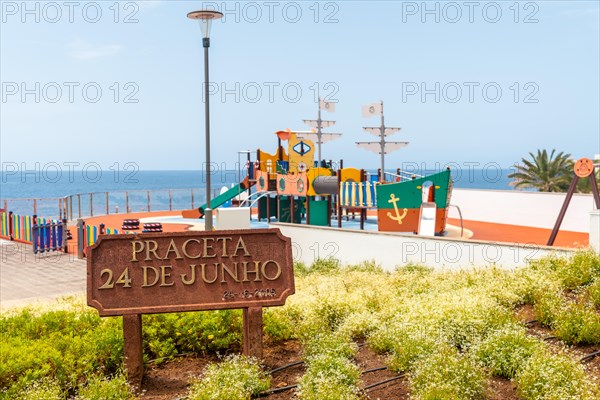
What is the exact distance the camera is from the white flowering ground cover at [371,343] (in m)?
6.20

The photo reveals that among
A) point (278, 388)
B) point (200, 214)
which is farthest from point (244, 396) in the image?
point (200, 214)

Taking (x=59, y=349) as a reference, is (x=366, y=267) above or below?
below

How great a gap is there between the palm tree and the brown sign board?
146 feet

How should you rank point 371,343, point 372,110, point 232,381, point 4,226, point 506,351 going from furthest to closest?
point 372,110, point 4,226, point 371,343, point 506,351, point 232,381

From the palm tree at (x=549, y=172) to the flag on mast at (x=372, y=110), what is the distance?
22.5 meters

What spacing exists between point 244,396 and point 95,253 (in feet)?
8.36

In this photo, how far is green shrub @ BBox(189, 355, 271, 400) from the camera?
240 inches

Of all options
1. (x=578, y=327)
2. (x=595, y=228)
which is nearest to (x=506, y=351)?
(x=578, y=327)

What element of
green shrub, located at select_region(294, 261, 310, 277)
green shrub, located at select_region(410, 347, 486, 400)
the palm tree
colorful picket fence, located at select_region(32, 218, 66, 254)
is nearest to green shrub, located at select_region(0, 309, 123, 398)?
green shrub, located at select_region(410, 347, 486, 400)

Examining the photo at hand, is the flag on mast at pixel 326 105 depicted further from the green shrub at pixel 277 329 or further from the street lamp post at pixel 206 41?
the green shrub at pixel 277 329

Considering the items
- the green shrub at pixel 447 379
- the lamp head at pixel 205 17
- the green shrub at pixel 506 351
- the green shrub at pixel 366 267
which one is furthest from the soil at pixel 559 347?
the lamp head at pixel 205 17

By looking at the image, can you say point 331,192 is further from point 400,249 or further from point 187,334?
point 187,334

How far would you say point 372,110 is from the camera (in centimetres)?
3044

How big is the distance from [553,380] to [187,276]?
4089 mm
